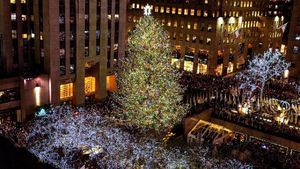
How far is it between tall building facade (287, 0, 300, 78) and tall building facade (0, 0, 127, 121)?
41.6 meters

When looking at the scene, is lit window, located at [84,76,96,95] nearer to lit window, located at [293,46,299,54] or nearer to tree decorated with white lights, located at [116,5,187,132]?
tree decorated with white lights, located at [116,5,187,132]

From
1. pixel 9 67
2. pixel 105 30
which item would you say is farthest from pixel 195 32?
pixel 9 67

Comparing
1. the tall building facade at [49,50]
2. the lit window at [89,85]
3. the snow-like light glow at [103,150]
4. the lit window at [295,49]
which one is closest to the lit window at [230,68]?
the lit window at [295,49]

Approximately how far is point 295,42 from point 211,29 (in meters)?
18.2

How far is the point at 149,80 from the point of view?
34938 millimetres

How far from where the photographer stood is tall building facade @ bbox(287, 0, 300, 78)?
78.3 metres

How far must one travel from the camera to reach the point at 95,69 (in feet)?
192

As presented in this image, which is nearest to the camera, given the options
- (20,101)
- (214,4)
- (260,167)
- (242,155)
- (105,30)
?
(260,167)

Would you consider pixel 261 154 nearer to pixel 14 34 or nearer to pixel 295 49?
pixel 14 34

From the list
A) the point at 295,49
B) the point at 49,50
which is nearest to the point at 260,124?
the point at 49,50

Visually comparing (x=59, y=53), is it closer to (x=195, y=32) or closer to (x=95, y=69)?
(x=95, y=69)

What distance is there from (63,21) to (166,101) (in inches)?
933

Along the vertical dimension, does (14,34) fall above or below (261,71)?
above

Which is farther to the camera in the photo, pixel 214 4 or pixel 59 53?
pixel 214 4
